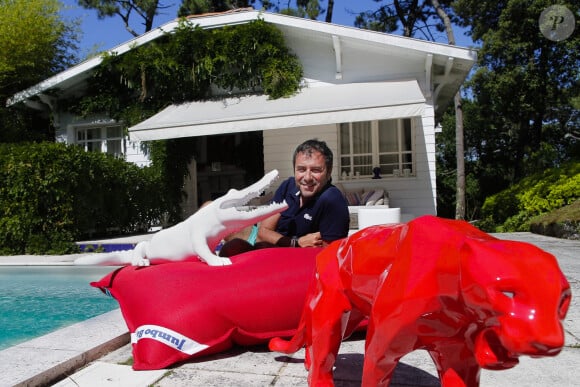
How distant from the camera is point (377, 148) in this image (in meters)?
10.6

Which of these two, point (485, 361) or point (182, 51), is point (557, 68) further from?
point (485, 361)

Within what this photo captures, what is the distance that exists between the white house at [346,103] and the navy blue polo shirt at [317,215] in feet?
17.7

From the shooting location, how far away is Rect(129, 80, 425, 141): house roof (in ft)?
26.0

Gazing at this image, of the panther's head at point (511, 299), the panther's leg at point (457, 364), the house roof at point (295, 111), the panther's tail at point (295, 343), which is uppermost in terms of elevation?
the house roof at point (295, 111)

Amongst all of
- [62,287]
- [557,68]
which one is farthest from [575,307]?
[557,68]

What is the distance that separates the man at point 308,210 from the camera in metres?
2.75

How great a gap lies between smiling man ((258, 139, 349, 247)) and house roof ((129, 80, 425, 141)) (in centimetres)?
513

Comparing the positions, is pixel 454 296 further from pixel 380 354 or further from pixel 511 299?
pixel 380 354

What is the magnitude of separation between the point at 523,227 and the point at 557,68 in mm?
9980

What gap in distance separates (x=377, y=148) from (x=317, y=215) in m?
8.02

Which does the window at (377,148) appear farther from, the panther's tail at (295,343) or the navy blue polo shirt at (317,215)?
the panther's tail at (295,343)
